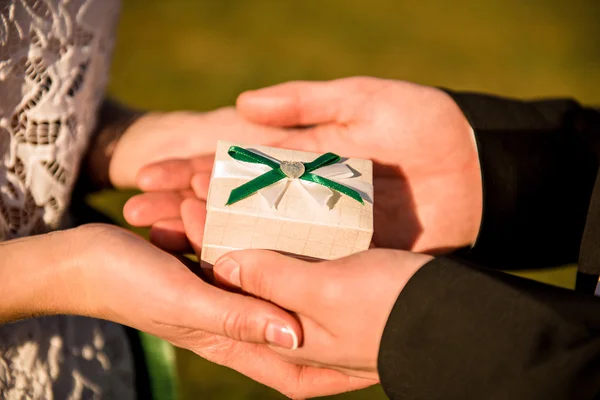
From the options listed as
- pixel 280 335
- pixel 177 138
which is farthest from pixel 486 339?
pixel 177 138

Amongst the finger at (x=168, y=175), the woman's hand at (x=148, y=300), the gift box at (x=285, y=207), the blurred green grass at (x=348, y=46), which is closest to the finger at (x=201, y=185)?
the finger at (x=168, y=175)

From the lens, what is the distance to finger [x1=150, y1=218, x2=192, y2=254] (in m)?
1.68

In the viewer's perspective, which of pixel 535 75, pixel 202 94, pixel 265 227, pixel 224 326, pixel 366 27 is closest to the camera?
pixel 224 326

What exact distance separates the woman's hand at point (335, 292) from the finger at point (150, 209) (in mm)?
440

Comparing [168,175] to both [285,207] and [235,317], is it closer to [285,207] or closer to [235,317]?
[285,207]

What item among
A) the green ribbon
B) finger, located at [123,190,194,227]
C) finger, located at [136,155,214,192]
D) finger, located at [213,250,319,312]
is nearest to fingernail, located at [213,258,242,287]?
finger, located at [213,250,319,312]

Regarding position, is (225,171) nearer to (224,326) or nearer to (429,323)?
(224,326)

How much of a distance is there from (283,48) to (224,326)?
13.9 ft

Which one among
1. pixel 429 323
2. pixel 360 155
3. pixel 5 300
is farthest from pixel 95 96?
pixel 429 323

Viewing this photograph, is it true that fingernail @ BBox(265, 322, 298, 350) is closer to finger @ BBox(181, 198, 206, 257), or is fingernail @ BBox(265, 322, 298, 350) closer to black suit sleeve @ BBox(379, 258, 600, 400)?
black suit sleeve @ BBox(379, 258, 600, 400)

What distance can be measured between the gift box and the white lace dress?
50 centimetres

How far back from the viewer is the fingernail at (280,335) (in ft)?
4.25

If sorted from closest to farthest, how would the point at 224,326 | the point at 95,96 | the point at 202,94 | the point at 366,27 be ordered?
the point at 224,326 → the point at 95,96 → the point at 202,94 → the point at 366,27

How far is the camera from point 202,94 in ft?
14.8
